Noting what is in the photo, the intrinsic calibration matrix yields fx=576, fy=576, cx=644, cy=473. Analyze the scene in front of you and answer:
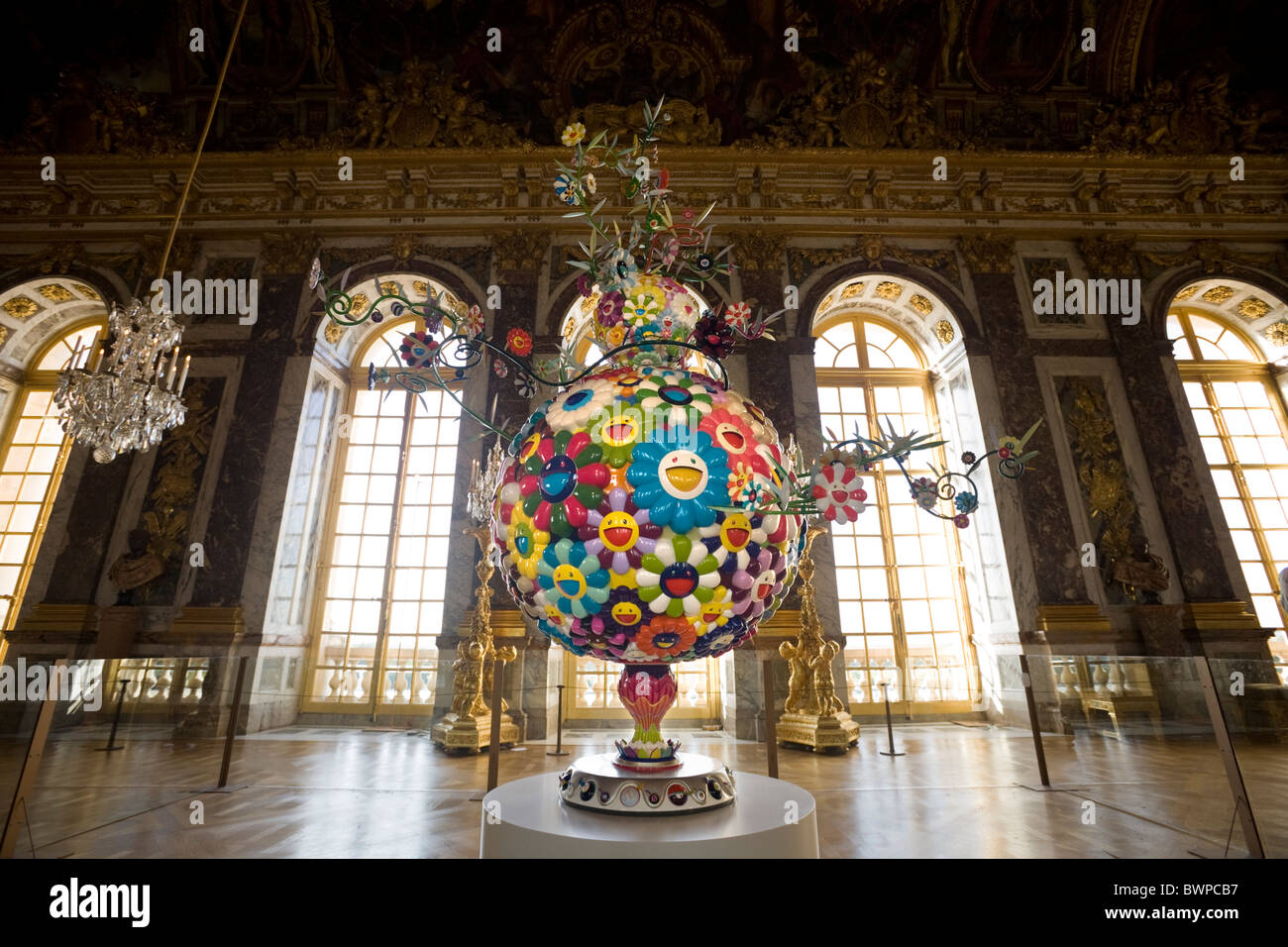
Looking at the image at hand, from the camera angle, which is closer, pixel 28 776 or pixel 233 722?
pixel 28 776

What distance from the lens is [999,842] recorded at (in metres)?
2.47

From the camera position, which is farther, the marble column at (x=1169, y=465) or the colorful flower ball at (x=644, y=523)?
the marble column at (x=1169, y=465)

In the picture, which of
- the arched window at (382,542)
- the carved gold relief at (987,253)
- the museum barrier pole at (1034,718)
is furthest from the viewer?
the carved gold relief at (987,253)

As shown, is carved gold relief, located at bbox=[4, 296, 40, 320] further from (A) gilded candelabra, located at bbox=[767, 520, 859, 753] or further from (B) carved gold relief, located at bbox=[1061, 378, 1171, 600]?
(B) carved gold relief, located at bbox=[1061, 378, 1171, 600]

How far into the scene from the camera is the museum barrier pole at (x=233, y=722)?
9.03ft

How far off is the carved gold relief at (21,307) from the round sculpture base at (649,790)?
10932mm

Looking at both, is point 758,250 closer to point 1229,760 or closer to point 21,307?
point 1229,760

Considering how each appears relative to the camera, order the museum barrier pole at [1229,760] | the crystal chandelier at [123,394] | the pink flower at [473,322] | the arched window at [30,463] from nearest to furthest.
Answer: the pink flower at [473,322]
the museum barrier pole at [1229,760]
the crystal chandelier at [123,394]
the arched window at [30,463]

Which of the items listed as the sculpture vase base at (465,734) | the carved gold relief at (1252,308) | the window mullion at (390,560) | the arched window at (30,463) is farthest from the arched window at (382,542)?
the carved gold relief at (1252,308)

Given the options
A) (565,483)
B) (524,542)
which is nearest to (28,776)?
(524,542)

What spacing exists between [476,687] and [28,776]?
11.1ft

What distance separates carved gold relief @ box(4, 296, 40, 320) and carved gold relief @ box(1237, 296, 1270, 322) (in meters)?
16.7

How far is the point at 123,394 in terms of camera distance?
15.6 ft

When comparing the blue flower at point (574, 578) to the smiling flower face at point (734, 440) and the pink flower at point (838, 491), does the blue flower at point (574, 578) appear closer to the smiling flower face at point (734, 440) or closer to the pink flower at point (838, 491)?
the smiling flower face at point (734, 440)
